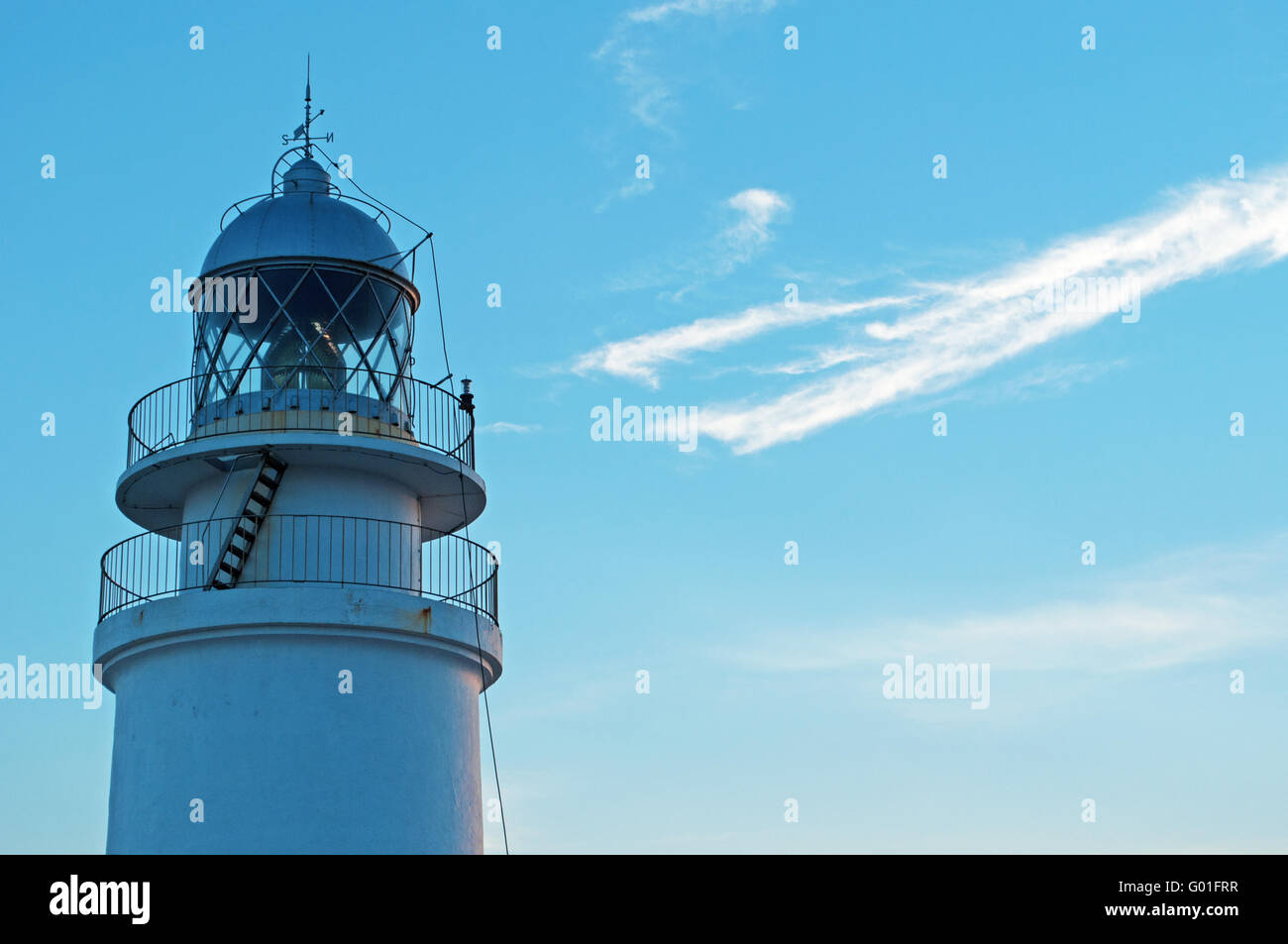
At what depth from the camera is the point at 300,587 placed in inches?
888

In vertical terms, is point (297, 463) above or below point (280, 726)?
above

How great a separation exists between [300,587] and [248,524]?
1501mm

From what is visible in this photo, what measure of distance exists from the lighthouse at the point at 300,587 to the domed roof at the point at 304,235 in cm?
4

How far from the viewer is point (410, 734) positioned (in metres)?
23.0

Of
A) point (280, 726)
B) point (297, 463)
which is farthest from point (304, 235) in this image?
point (280, 726)

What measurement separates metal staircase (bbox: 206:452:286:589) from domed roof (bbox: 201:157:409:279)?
2915 millimetres

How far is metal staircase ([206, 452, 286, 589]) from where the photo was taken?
23188 mm

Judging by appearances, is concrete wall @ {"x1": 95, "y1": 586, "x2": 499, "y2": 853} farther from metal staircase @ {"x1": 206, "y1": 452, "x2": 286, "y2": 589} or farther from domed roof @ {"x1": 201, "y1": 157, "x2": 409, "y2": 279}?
domed roof @ {"x1": 201, "y1": 157, "x2": 409, "y2": 279}

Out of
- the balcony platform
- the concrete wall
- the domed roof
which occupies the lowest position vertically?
the concrete wall

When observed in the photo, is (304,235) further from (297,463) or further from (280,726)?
(280,726)

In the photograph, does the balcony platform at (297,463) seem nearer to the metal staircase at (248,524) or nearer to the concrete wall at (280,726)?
the metal staircase at (248,524)
